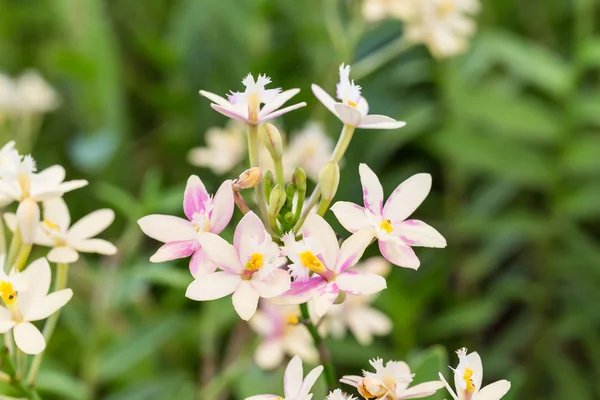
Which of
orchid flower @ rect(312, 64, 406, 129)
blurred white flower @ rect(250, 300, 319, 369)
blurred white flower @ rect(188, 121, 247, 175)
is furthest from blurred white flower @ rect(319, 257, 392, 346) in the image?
orchid flower @ rect(312, 64, 406, 129)

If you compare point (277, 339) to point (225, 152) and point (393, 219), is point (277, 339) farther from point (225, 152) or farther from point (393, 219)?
point (393, 219)

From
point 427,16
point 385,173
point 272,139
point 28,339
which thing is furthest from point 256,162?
point 385,173

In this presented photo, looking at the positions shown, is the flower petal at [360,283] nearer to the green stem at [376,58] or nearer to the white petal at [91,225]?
the white petal at [91,225]

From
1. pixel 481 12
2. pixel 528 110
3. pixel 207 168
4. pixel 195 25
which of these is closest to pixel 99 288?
pixel 207 168

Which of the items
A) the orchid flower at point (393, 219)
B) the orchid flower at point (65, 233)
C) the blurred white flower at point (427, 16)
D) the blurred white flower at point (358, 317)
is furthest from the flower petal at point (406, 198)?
the blurred white flower at point (427, 16)

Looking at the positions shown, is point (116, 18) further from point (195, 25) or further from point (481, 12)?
point (481, 12)
